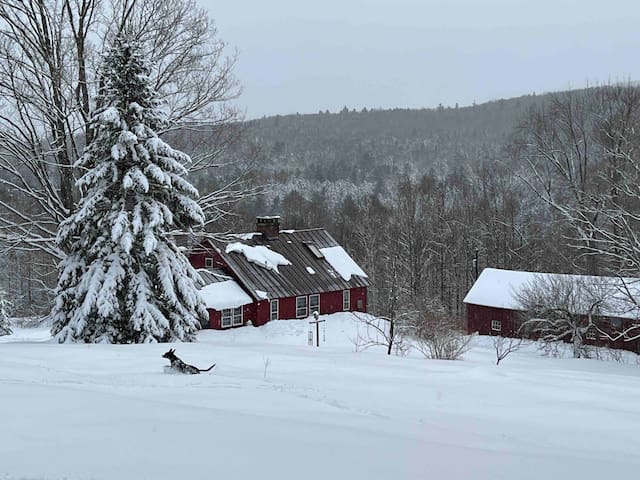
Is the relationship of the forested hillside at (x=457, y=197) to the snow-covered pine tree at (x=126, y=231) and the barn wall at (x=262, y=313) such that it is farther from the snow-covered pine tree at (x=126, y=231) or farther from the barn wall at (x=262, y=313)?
the barn wall at (x=262, y=313)

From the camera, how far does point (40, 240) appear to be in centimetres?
1409

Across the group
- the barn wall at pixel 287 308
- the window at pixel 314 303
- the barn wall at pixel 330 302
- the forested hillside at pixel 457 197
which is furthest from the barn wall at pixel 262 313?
the forested hillside at pixel 457 197

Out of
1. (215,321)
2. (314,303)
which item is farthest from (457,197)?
(215,321)

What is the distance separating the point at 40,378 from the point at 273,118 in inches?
5587

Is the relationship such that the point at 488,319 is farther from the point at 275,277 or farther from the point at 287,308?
the point at 275,277

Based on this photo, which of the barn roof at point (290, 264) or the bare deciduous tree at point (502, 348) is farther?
the barn roof at point (290, 264)

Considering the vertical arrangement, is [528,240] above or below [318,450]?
above

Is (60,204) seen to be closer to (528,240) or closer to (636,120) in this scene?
(636,120)

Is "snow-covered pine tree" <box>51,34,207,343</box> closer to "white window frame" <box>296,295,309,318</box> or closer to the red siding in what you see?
"white window frame" <box>296,295,309,318</box>

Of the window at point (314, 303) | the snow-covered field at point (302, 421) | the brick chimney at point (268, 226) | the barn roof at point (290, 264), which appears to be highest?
the brick chimney at point (268, 226)

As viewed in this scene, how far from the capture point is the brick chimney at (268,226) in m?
31.9

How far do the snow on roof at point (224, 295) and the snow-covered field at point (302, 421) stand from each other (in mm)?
16663

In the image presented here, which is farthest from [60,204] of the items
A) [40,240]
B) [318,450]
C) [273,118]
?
[273,118]

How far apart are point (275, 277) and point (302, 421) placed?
24.3 meters
